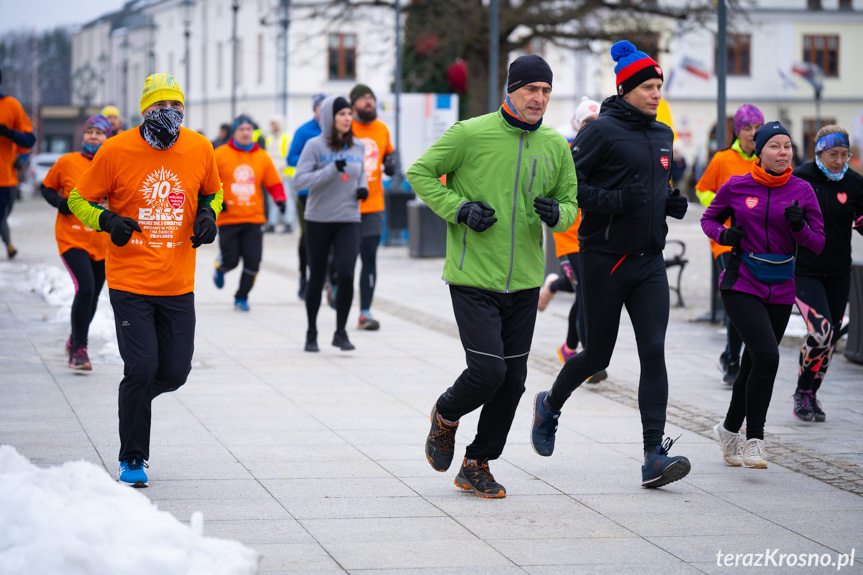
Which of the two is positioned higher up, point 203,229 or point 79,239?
point 203,229

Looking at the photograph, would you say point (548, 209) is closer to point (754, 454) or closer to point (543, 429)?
point (543, 429)

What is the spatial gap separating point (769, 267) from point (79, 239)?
4.75m

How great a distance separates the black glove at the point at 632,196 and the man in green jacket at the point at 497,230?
0.32 metres

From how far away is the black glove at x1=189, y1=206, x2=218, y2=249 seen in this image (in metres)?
5.73

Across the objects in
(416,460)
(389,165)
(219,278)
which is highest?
(389,165)

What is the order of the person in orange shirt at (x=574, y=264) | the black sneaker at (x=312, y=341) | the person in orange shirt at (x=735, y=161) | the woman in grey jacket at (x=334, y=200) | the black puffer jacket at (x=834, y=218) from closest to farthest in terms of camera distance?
1. the black puffer jacket at (x=834, y=218)
2. the person in orange shirt at (x=735, y=161)
3. the person in orange shirt at (x=574, y=264)
4. the woman in grey jacket at (x=334, y=200)
5. the black sneaker at (x=312, y=341)

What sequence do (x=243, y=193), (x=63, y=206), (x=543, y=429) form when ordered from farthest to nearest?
1. (x=243, y=193)
2. (x=63, y=206)
3. (x=543, y=429)

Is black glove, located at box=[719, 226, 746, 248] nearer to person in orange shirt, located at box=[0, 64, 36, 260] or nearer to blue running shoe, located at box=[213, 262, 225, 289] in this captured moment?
person in orange shirt, located at box=[0, 64, 36, 260]

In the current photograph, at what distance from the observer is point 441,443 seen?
575cm

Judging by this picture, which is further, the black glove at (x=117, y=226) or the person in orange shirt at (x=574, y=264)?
the person in orange shirt at (x=574, y=264)

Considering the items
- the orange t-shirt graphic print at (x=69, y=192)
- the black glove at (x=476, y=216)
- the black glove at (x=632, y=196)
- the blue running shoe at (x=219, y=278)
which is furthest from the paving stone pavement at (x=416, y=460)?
the blue running shoe at (x=219, y=278)

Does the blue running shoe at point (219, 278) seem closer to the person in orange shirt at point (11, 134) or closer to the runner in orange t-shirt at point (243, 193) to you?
the runner in orange t-shirt at point (243, 193)

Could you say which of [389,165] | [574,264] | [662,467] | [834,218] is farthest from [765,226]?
[389,165]

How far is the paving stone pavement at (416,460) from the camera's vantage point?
4867 mm
